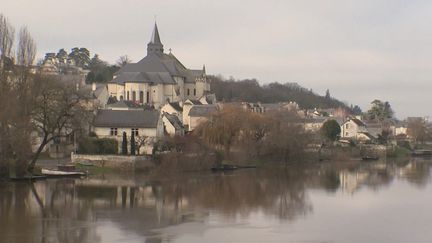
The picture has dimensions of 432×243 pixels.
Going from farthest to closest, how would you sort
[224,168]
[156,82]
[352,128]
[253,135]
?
[352,128], [156,82], [253,135], [224,168]

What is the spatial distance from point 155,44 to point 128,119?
34860 mm

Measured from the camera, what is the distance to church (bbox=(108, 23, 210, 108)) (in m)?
68.6

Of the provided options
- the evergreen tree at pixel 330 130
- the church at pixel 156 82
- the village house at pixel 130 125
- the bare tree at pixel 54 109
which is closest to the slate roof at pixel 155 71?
the church at pixel 156 82

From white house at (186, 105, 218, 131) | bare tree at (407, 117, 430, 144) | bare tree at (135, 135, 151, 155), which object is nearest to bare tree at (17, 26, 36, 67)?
bare tree at (135, 135, 151, 155)

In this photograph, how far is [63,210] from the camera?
2441 cm

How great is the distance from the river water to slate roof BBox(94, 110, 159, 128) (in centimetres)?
593

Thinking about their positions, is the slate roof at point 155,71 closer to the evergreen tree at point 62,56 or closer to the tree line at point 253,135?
the tree line at point 253,135

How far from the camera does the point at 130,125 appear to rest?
44750mm

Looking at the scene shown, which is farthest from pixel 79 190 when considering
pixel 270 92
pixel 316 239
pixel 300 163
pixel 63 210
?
pixel 270 92

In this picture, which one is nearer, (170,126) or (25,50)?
(25,50)

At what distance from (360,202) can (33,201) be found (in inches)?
530

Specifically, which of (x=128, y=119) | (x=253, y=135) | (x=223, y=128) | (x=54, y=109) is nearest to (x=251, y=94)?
(x=253, y=135)

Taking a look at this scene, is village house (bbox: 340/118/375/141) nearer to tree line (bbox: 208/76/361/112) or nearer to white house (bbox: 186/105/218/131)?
tree line (bbox: 208/76/361/112)

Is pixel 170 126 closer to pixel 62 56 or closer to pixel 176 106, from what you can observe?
pixel 176 106
